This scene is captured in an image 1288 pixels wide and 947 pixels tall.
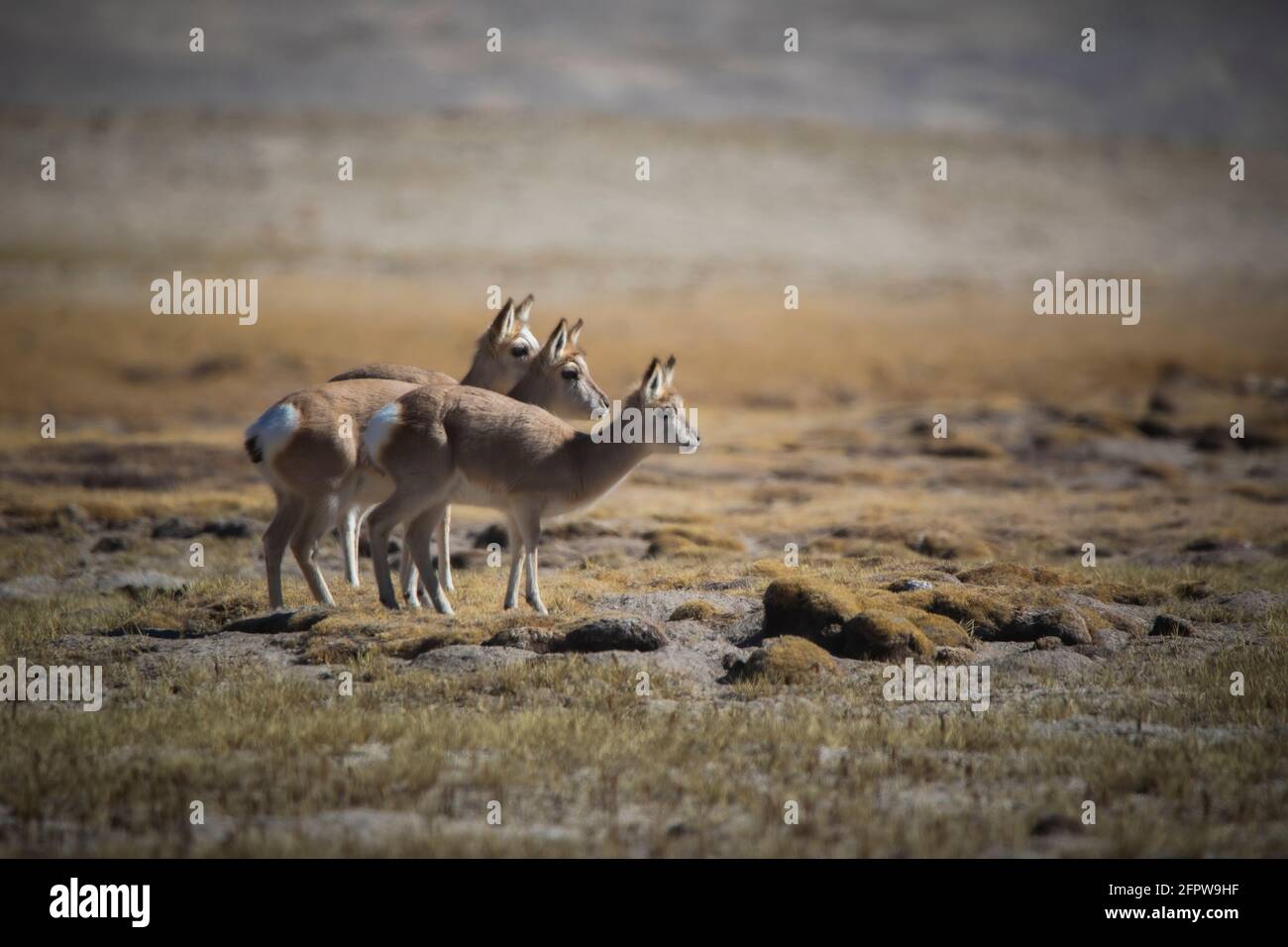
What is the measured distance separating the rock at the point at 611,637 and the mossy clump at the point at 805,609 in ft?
3.89

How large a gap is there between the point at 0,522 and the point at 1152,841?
19125 mm

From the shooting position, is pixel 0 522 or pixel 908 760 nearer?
pixel 908 760

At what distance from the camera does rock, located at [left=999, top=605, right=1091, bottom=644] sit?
1335 cm

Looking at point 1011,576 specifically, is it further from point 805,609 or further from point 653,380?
A: point 653,380

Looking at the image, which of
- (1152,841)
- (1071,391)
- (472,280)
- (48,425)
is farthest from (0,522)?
(472,280)

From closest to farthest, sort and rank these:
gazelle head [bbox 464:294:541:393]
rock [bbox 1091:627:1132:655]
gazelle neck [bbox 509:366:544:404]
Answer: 1. rock [bbox 1091:627:1132:655]
2. gazelle neck [bbox 509:366:544:404]
3. gazelle head [bbox 464:294:541:393]

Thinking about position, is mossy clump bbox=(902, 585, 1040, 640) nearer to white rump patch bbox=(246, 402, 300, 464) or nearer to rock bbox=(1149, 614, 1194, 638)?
rock bbox=(1149, 614, 1194, 638)

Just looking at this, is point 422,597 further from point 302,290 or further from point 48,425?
point 302,290

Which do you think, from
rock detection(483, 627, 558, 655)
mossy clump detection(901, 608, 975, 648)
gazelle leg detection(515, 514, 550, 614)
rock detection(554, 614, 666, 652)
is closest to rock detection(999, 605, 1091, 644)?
mossy clump detection(901, 608, 975, 648)

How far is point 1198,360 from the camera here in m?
67.1

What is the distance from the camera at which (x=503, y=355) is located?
1664 cm

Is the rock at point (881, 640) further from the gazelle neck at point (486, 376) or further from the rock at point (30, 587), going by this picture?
the rock at point (30, 587)

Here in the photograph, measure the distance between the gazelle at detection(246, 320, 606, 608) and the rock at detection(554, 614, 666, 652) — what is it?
2.29 meters

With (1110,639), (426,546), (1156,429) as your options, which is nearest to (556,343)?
(426,546)
